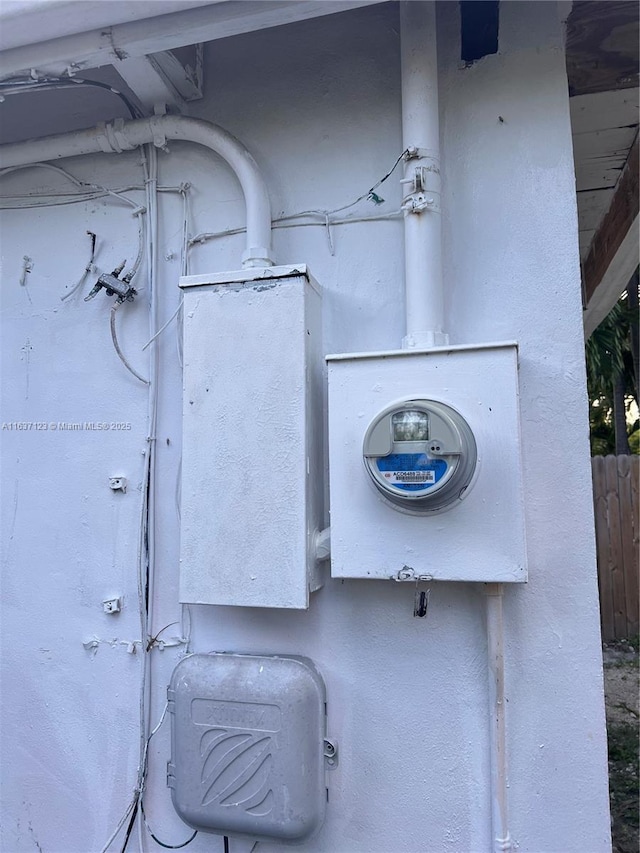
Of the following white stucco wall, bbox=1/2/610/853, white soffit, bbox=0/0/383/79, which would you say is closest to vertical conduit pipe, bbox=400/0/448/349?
white stucco wall, bbox=1/2/610/853

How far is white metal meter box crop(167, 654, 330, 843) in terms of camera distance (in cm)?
Result: 135

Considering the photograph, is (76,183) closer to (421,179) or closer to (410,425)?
(421,179)

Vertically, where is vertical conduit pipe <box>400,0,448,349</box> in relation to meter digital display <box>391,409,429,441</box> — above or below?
above

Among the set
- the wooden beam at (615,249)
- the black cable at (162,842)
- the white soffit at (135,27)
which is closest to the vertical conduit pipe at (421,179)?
the white soffit at (135,27)

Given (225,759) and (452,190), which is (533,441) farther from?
(225,759)

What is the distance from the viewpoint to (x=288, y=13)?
1352mm

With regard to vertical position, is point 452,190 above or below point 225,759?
above

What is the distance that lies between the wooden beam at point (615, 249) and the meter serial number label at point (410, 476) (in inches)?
74.3

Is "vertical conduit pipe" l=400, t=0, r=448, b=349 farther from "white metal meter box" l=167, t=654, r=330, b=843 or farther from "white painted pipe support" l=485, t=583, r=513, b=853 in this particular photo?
"white metal meter box" l=167, t=654, r=330, b=843

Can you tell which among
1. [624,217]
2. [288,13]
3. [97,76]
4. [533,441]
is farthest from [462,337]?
[624,217]

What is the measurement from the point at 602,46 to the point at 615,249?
1.22 m

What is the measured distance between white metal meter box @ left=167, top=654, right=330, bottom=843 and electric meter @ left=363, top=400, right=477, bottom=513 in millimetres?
554

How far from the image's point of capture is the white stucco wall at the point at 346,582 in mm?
1376

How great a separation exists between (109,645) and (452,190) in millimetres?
1638
